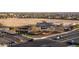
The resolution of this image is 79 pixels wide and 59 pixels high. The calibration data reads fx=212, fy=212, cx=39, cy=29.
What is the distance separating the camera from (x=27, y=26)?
2.41 m

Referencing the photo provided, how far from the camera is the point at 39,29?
240cm

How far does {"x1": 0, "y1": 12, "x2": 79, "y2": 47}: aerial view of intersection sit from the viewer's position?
2379 mm

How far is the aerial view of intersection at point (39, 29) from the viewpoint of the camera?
2.38 m

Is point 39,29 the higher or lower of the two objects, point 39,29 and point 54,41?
the higher
